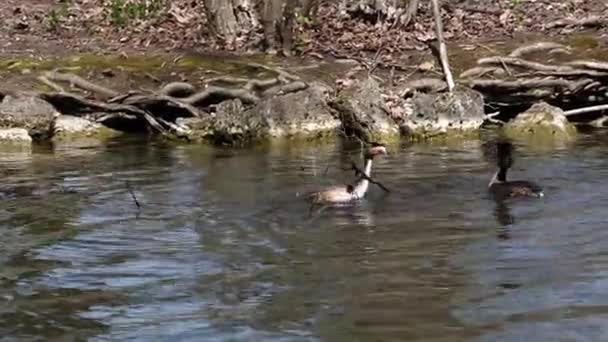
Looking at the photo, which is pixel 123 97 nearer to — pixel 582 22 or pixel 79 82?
pixel 79 82

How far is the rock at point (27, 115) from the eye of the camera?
17141 millimetres

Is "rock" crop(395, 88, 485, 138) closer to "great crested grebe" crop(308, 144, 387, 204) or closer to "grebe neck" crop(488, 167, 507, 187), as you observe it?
"grebe neck" crop(488, 167, 507, 187)

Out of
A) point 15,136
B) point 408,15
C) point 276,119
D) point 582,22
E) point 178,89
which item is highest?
point 408,15

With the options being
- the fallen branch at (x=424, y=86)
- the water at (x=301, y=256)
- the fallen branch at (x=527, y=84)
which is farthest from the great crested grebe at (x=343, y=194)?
the fallen branch at (x=527, y=84)

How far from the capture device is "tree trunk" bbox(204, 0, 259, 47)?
19688 millimetres

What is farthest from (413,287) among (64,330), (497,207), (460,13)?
(460,13)

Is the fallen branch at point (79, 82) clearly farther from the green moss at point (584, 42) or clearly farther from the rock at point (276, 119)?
the green moss at point (584, 42)

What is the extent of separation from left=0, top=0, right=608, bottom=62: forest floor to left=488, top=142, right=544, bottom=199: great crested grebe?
25.0ft

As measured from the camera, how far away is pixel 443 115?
16.1 m

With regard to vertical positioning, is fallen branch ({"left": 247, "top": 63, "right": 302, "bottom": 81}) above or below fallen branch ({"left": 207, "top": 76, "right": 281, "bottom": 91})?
above

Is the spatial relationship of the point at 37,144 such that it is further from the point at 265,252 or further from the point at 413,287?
the point at 413,287

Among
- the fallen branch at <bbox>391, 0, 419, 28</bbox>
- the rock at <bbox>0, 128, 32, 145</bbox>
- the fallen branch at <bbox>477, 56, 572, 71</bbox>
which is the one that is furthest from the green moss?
the rock at <bbox>0, 128, 32, 145</bbox>

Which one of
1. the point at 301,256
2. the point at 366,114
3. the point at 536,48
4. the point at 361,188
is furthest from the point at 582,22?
the point at 301,256

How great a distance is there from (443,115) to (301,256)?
7.76 m
